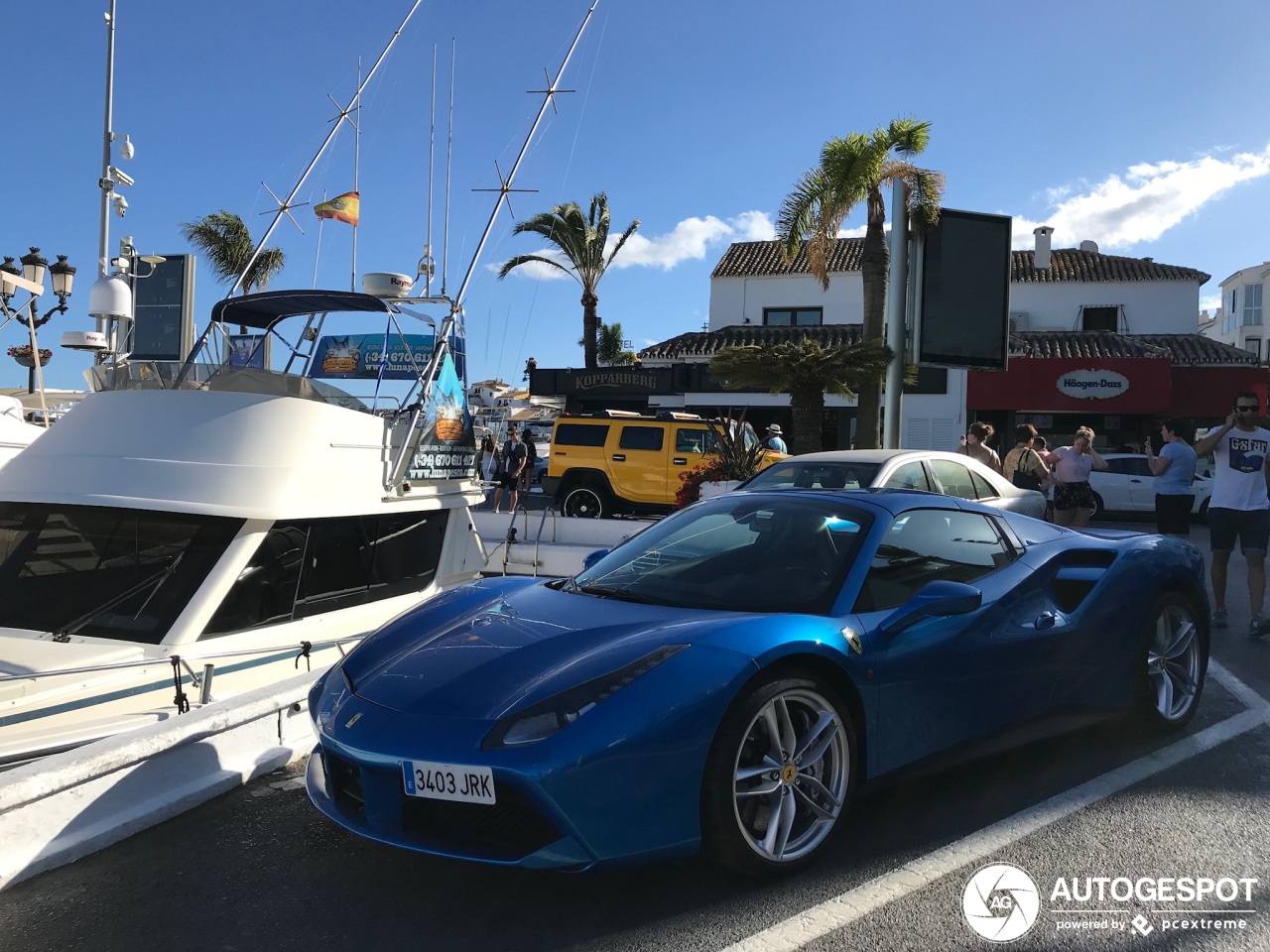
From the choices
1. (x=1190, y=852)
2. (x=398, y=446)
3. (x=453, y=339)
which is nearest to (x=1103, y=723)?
(x=1190, y=852)

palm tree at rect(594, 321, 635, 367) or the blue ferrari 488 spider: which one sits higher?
palm tree at rect(594, 321, 635, 367)

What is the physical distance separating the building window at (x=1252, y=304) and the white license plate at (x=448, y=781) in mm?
68557

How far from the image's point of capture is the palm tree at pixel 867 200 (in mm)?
15289

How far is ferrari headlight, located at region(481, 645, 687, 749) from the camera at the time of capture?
9.06ft

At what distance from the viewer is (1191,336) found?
29.3 m

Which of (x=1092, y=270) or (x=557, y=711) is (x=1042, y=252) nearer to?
(x=1092, y=270)

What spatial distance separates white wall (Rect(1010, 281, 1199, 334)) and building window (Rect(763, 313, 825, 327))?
6.11m

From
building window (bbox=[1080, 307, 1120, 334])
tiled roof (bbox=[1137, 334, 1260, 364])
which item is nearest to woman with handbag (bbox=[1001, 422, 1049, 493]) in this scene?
tiled roof (bbox=[1137, 334, 1260, 364])

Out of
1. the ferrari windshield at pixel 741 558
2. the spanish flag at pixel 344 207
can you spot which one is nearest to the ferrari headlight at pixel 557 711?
the ferrari windshield at pixel 741 558

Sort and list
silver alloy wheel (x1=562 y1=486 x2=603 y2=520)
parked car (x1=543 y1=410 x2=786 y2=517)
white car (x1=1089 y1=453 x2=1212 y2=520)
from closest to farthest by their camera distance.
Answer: parked car (x1=543 y1=410 x2=786 y2=517), silver alloy wheel (x1=562 y1=486 x2=603 y2=520), white car (x1=1089 y1=453 x2=1212 y2=520)

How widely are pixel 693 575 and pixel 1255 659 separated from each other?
4.68 meters

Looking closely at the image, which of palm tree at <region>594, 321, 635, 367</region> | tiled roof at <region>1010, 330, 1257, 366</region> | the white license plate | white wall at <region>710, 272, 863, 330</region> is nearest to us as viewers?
the white license plate

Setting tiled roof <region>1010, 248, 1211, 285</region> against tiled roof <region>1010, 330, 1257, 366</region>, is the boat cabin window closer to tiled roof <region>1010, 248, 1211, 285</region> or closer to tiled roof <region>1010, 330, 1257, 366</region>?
tiled roof <region>1010, 330, 1257, 366</region>

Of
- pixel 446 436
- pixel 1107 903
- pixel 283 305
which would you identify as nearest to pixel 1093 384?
pixel 446 436
